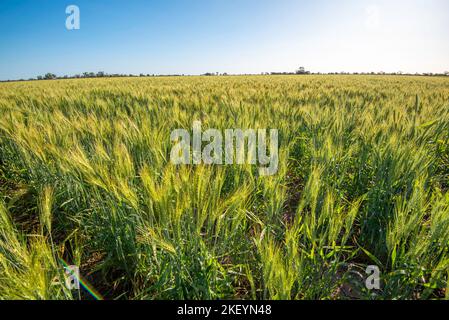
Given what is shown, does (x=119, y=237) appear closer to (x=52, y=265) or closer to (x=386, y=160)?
(x=52, y=265)

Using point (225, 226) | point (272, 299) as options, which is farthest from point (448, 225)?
point (225, 226)

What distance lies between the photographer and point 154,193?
0.81m

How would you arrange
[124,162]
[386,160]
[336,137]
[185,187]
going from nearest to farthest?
1. [185,187]
2. [124,162]
3. [386,160]
4. [336,137]

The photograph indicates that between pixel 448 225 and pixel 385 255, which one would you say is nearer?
pixel 448 225
